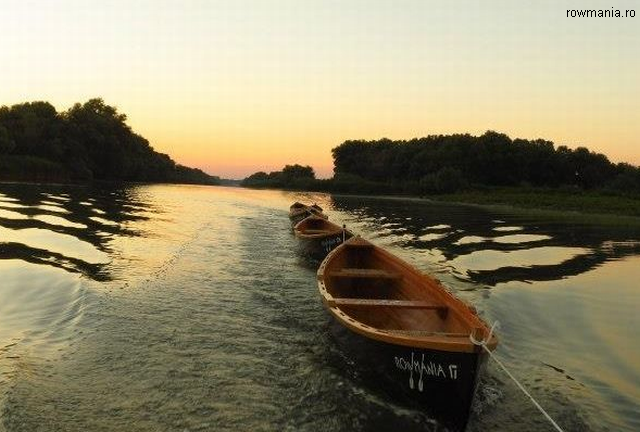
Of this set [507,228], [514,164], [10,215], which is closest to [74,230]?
[10,215]

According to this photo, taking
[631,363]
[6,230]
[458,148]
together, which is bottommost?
[631,363]

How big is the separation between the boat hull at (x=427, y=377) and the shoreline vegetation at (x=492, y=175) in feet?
213

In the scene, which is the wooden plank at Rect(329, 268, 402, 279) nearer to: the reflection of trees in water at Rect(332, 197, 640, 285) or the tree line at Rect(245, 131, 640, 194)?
the reflection of trees in water at Rect(332, 197, 640, 285)

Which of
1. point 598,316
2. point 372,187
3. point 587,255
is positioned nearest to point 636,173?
point 372,187

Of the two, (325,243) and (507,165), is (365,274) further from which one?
(507,165)

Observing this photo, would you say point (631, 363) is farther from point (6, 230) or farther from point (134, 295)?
point (6, 230)

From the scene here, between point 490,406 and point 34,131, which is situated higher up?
point 34,131

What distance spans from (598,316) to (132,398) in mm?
11959

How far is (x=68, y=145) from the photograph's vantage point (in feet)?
311

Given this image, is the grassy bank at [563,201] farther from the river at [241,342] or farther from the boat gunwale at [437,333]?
the boat gunwale at [437,333]

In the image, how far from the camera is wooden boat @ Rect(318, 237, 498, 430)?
6.63 metres

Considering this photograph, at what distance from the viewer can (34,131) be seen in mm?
Result: 86375

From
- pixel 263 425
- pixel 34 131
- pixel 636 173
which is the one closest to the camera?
pixel 263 425

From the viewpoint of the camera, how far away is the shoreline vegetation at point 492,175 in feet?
259
